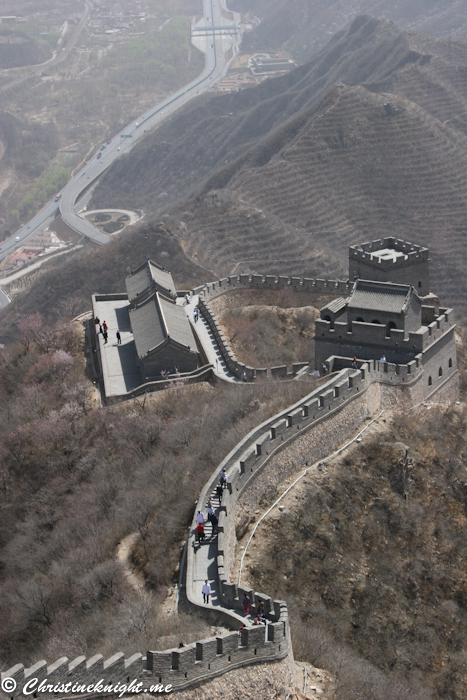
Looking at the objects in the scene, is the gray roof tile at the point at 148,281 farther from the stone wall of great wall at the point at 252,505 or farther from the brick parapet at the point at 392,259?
Result: the stone wall of great wall at the point at 252,505

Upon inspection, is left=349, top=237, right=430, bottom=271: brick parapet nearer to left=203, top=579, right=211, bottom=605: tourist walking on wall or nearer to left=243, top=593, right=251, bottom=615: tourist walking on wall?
left=203, top=579, right=211, bottom=605: tourist walking on wall

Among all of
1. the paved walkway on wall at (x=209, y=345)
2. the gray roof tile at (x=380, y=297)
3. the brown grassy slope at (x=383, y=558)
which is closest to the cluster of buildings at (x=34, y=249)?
the paved walkway on wall at (x=209, y=345)

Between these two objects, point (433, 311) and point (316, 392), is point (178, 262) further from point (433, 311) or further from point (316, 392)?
point (316, 392)

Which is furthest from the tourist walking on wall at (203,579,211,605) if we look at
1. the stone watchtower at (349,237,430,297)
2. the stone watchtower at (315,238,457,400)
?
the stone watchtower at (349,237,430,297)

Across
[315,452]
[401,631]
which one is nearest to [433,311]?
[315,452]

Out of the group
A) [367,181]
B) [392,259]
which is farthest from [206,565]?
[367,181]
